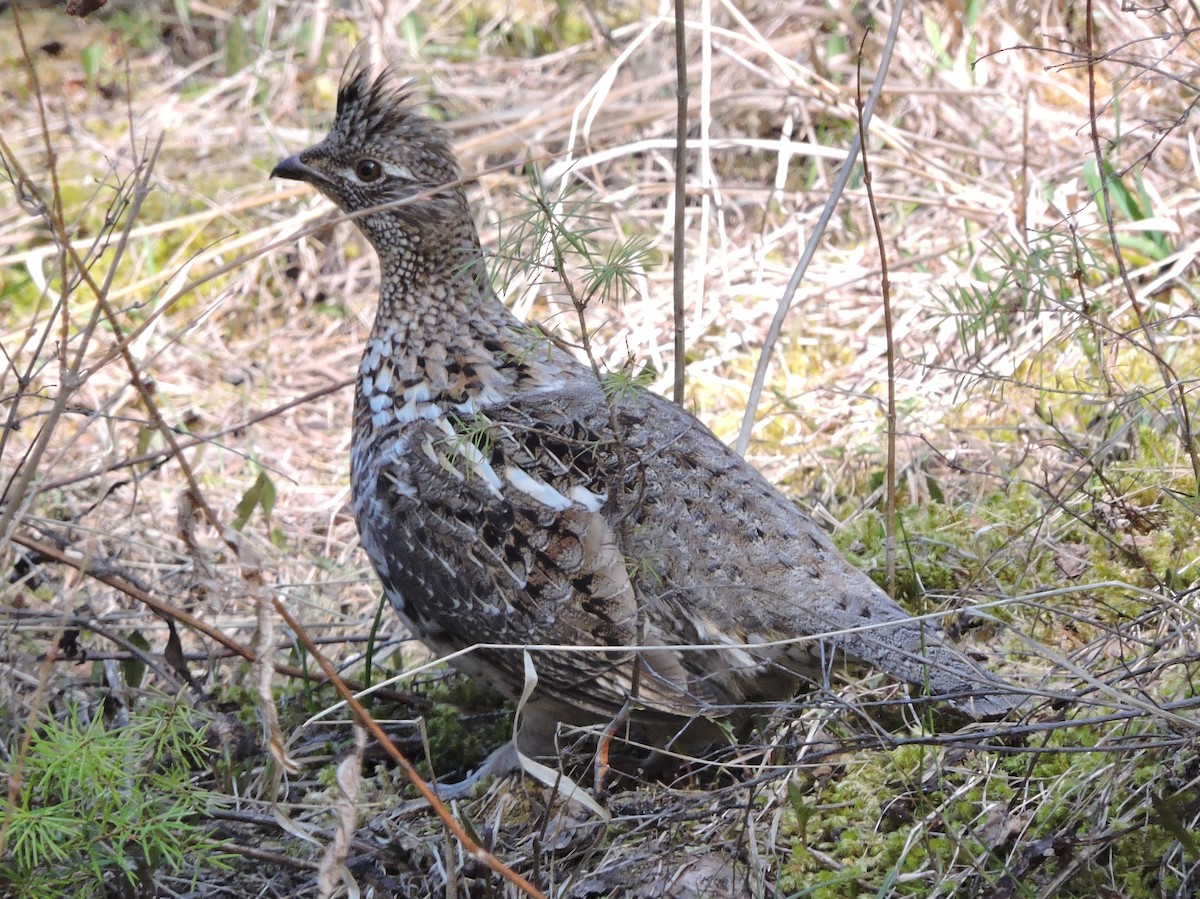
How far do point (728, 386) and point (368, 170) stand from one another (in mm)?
2265

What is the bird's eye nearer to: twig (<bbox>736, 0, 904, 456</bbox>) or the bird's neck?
the bird's neck

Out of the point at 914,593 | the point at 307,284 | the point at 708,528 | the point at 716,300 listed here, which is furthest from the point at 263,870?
the point at 307,284

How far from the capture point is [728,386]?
19.0ft

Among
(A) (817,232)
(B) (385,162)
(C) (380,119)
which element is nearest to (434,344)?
(B) (385,162)

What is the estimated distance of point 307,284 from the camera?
725 centimetres

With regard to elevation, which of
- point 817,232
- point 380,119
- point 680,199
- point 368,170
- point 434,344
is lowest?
point 434,344

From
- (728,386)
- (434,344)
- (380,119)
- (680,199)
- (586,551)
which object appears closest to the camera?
(586,551)

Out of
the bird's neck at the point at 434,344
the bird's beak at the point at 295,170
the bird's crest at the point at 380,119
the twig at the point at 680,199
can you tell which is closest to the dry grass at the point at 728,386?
the bird's neck at the point at 434,344

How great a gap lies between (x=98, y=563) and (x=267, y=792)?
84 centimetres

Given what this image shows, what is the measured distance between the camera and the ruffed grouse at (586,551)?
10.6ft

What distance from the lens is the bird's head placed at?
402 centimetres

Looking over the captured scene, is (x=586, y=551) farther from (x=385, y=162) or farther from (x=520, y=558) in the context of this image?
(x=385, y=162)

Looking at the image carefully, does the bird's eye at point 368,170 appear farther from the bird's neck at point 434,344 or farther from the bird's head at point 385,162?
the bird's neck at point 434,344

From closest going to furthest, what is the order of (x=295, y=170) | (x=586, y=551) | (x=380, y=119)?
(x=586, y=551) → (x=380, y=119) → (x=295, y=170)
